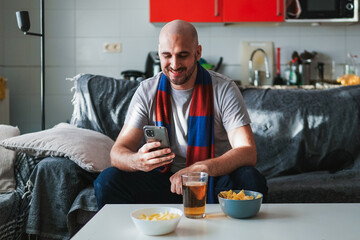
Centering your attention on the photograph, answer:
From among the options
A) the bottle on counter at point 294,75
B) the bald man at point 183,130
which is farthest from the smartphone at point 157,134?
the bottle on counter at point 294,75

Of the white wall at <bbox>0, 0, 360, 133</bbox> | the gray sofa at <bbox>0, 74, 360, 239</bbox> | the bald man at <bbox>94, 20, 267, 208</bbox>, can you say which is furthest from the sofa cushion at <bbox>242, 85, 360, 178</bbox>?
the white wall at <bbox>0, 0, 360, 133</bbox>

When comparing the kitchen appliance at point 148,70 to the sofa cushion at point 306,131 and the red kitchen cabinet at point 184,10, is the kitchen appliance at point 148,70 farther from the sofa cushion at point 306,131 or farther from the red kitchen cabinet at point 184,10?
the sofa cushion at point 306,131

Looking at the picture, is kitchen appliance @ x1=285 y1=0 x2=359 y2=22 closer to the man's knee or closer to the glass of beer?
the man's knee

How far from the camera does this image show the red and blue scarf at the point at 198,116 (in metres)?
1.91

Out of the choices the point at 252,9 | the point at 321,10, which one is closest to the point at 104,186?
the point at 252,9

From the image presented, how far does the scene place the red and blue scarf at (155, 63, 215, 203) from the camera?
6.25 feet

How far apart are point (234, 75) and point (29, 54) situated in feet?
6.46

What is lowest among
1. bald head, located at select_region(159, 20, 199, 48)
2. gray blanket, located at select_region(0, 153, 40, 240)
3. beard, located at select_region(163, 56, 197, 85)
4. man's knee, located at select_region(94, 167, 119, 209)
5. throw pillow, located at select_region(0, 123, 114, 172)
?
gray blanket, located at select_region(0, 153, 40, 240)

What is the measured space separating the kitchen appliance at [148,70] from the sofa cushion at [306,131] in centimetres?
166

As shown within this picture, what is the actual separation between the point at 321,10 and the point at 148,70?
1.65m

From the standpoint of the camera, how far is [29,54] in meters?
4.22

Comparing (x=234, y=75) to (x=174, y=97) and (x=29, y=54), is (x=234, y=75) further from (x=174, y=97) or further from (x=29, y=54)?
(x=174, y=97)

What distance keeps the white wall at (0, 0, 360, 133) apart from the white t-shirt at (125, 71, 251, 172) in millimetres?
2240

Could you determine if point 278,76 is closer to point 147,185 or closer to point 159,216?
point 147,185
